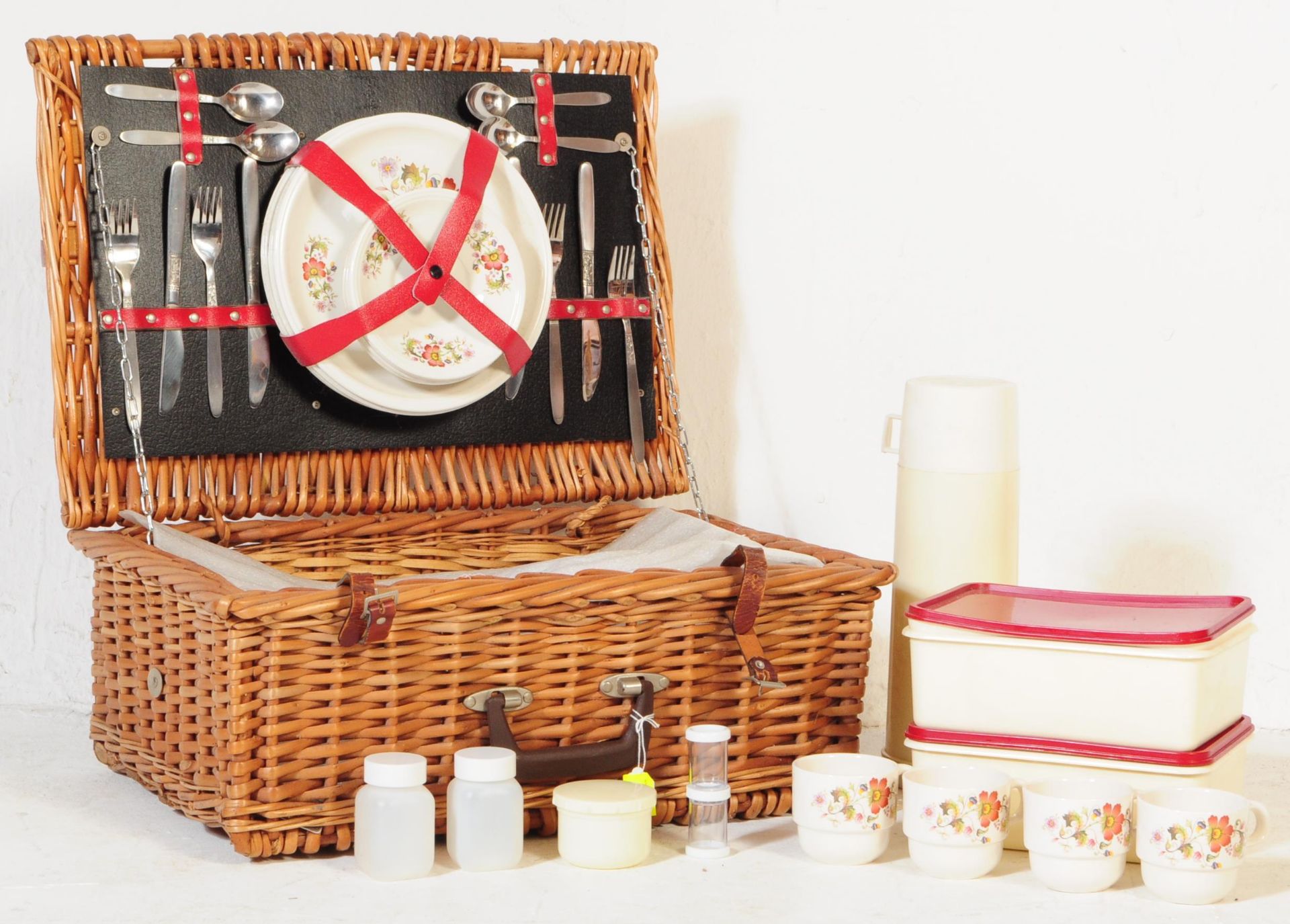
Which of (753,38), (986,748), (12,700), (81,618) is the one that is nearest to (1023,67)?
(753,38)

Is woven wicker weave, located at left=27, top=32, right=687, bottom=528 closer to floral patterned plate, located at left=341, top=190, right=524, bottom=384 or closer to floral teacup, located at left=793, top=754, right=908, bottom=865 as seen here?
floral patterned plate, located at left=341, top=190, right=524, bottom=384

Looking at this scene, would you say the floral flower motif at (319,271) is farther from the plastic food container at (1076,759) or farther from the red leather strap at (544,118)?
the plastic food container at (1076,759)

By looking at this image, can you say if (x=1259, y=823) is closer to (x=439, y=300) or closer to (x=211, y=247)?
(x=439, y=300)

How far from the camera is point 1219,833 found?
41.1 inches

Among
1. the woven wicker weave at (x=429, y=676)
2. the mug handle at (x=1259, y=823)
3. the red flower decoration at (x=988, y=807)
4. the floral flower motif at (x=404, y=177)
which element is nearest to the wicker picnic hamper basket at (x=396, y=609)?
the woven wicker weave at (x=429, y=676)

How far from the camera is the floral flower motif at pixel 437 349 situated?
4.84 feet

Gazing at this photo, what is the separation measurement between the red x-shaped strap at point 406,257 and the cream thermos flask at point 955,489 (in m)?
0.42

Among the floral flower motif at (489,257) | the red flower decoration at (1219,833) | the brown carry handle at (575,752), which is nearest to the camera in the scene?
the red flower decoration at (1219,833)

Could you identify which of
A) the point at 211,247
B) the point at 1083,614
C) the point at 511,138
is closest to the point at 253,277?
the point at 211,247

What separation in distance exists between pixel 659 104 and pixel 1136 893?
102 cm

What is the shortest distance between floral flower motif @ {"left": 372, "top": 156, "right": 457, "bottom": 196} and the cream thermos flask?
1.63ft

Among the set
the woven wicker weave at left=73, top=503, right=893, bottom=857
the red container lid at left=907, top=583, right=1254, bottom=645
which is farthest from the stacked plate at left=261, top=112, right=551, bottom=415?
the red container lid at left=907, top=583, right=1254, bottom=645

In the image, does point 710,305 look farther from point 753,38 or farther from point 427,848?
point 427,848

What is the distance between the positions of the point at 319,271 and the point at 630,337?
0.33 meters
